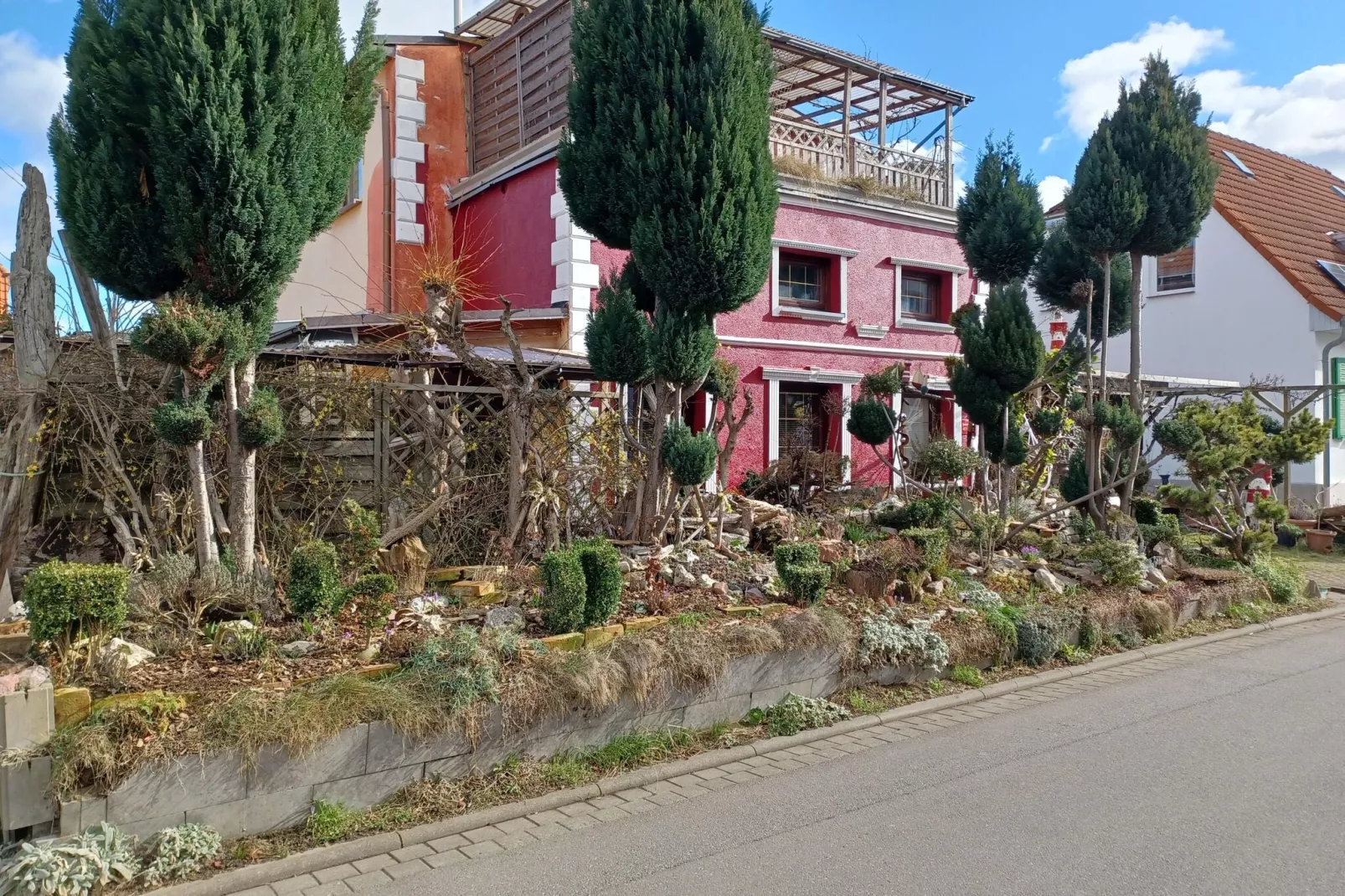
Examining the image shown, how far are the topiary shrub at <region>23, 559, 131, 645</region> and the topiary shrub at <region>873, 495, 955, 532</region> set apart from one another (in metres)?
6.97

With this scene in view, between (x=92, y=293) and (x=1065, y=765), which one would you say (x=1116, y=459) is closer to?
(x=1065, y=765)

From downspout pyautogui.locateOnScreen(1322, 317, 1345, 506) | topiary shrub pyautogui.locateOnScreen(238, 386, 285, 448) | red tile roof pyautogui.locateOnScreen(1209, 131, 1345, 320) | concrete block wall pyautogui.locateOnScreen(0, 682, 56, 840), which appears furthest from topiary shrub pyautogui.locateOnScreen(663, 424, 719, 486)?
downspout pyautogui.locateOnScreen(1322, 317, 1345, 506)

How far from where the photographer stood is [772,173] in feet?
27.0

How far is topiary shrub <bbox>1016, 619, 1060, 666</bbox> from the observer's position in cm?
801

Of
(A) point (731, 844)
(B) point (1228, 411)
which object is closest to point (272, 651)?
(A) point (731, 844)

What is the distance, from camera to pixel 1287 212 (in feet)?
74.4

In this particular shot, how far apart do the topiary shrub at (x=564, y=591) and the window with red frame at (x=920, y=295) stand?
12035 mm

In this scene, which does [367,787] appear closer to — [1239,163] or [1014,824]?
[1014,824]

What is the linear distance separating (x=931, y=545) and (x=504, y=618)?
397 cm

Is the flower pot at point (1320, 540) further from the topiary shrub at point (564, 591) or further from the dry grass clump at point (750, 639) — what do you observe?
the topiary shrub at point (564, 591)

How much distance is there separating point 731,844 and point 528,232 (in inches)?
424

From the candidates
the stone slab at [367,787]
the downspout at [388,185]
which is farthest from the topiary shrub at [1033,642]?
the downspout at [388,185]

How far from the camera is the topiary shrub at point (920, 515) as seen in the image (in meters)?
9.84

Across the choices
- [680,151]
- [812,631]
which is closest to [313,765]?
[812,631]
